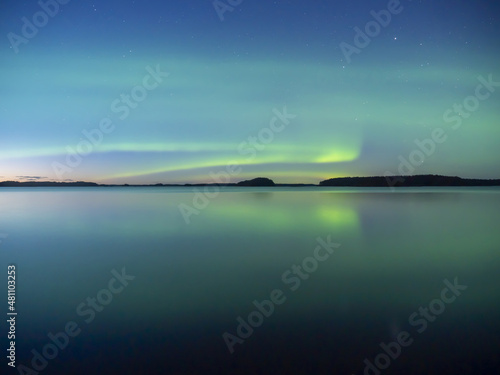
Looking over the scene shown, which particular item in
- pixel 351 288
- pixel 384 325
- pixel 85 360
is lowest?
pixel 384 325

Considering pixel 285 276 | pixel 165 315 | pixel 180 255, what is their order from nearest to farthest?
pixel 165 315, pixel 285 276, pixel 180 255

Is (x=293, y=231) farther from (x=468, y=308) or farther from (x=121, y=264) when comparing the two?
(x=468, y=308)

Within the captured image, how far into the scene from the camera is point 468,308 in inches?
255

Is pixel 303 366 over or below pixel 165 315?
below

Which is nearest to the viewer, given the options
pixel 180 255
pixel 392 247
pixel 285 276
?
pixel 285 276

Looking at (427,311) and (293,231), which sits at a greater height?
(293,231)

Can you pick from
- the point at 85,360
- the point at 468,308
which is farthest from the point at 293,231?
the point at 85,360

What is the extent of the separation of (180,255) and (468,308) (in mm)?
7562

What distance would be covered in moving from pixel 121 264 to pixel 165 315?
4396 millimetres

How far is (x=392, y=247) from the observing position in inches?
485

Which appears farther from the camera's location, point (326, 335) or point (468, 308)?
point (468, 308)

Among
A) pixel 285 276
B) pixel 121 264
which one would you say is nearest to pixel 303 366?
pixel 285 276

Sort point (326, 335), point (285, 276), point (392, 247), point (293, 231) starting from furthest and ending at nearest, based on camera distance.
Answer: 1. point (293, 231)
2. point (392, 247)
3. point (285, 276)
4. point (326, 335)

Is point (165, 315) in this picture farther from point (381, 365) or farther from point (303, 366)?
point (381, 365)
